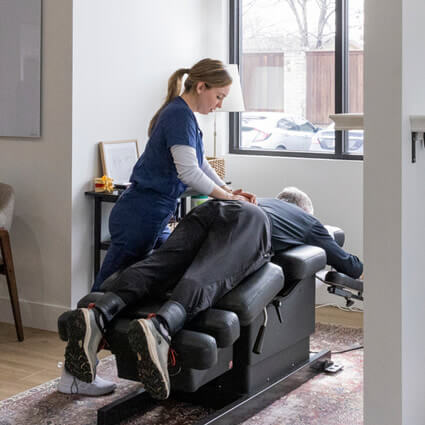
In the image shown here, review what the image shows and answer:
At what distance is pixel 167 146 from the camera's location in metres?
A: 3.00

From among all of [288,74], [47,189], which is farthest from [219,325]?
[288,74]

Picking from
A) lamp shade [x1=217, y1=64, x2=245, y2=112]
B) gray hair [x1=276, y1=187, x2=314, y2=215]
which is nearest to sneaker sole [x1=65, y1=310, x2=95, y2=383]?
gray hair [x1=276, y1=187, x2=314, y2=215]

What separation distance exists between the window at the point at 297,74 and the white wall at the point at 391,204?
2545 millimetres

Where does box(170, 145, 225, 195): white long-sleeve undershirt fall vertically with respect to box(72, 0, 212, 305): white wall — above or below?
below

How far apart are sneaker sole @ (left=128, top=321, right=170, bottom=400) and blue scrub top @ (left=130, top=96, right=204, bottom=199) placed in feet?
2.69

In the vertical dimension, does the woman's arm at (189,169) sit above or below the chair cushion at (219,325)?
above

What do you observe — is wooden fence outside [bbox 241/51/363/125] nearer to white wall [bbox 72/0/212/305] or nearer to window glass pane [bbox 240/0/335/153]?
window glass pane [bbox 240/0/335/153]

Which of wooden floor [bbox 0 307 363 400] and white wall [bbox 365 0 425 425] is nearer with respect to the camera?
white wall [bbox 365 0 425 425]

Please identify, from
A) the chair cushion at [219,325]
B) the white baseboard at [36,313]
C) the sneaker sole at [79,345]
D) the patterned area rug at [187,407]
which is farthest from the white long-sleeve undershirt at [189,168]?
the white baseboard at [36,313]

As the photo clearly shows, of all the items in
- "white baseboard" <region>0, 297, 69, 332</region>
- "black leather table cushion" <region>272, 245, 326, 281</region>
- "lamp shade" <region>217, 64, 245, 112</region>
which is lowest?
"white baseboard" <region>0, 297, 69, 332</region>

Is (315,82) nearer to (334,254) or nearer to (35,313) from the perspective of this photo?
(334,254)

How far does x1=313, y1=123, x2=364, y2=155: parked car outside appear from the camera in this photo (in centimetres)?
464

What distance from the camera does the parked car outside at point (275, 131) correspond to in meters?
4.86

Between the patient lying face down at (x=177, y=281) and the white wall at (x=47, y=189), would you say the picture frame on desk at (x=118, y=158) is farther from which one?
the patient lying face down at (x=177, y=281)
